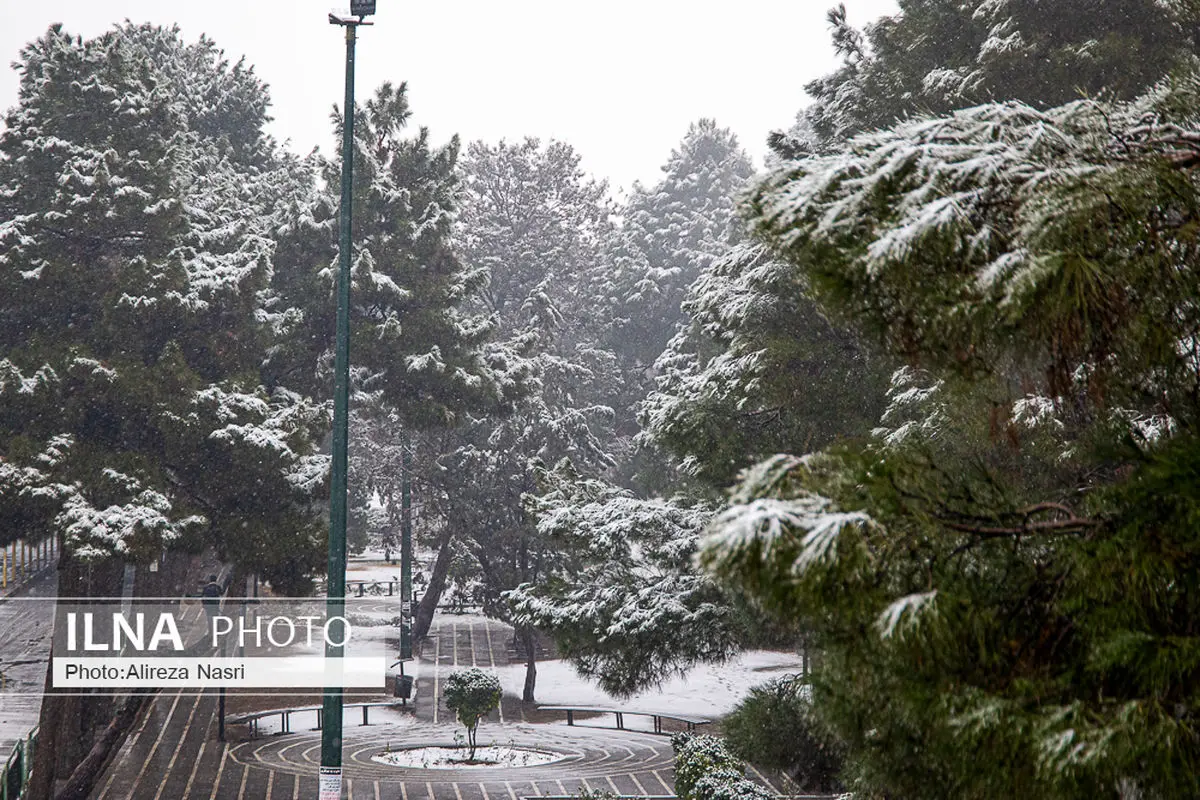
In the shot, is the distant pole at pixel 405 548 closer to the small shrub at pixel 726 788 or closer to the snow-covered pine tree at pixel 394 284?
the snow-covered pine tree at pixel 394 284

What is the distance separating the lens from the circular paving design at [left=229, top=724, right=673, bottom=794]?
70.3 feet

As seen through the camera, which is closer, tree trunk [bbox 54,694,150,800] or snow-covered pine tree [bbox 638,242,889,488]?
snow-covered pine tree [bbox 638,242,889,488]

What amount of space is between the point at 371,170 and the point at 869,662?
25.0 metres

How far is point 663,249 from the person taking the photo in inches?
1805

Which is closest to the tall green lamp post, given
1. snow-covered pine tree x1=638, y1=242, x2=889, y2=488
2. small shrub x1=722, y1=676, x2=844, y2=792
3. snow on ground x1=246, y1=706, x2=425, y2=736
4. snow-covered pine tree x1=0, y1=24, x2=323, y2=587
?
snow-covered pine tree x1=638, y1=242, x2=889, y2=488

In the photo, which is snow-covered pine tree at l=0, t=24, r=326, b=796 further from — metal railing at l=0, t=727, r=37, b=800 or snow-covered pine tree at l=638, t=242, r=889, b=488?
snow-covered pine tree at l=638, t=242, r=889, b=488

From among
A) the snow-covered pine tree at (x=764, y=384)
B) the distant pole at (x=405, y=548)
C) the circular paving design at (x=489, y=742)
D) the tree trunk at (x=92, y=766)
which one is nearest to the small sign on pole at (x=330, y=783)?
the snow-covered pine tree at (x=764, y=384)

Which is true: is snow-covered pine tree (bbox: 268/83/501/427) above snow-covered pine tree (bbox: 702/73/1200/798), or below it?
above

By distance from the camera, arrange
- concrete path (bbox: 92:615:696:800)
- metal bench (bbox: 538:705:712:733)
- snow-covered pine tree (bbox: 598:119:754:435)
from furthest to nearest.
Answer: snow-covered pine tree (bbox: 598:119:754:435), metal bench (bbox: 538:705:712:733), concrete path (bbox: 92:615:696:800)

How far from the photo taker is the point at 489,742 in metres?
24.9

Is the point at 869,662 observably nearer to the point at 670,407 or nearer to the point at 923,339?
the point at 923,339

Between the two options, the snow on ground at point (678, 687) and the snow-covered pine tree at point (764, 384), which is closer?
the snow-covered pine tree at point (764, 384)

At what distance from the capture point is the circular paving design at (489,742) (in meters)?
21.4

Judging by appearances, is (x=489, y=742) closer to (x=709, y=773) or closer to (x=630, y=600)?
(x=709, y=773)
